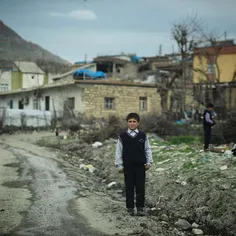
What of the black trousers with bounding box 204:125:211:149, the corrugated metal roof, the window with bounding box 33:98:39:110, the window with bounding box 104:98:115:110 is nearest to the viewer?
the black trousers with bounding box 204:125:211:149

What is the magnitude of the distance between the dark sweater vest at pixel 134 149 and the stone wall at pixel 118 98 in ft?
68.1

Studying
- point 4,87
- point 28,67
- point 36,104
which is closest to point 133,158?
point 36,104

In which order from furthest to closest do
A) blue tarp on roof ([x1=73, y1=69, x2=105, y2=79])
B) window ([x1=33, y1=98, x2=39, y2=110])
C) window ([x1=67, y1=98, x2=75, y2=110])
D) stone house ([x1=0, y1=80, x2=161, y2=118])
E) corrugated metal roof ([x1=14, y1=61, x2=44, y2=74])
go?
1. corrugated metal roof ([x1=14, y1=61, x2=44, y2=74])
2. window ([x1=33, y1=98, x2=39, y2=110])
3. blue tarp on roof ([x1=73, y1=69, x2=105, y2=79])
4. window ([x1=67, y1=98, x2=75, y2=110])
5. stone house ([x1=0, y1=80, x2=161, y2=118])

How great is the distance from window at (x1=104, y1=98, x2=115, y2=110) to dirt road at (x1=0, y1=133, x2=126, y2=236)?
684 inches

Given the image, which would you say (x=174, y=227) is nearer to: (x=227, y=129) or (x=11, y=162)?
(x=11, y=162)

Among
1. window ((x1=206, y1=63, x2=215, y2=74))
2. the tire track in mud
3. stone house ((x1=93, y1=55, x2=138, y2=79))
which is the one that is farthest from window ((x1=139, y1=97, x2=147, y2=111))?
the tire track in mud

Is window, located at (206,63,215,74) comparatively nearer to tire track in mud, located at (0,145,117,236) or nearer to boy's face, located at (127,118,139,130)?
tire track in mud, located at (0,145,117,236)

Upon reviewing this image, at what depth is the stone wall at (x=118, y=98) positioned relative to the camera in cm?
2790

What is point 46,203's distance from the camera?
21.8ft

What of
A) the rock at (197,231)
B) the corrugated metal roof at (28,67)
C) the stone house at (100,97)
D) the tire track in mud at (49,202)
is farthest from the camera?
the corrugated metal roof at (28,67)

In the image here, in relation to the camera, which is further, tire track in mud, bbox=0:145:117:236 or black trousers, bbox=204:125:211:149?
black trousers, bbox=204:125:211:149

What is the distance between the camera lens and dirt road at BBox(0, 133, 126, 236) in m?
5.15

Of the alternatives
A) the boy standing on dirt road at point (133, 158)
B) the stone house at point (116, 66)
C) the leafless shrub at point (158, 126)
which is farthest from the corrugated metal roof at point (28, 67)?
the boy standing on dirt road at point (133, 158)

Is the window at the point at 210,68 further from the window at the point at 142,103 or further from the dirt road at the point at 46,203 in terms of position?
the dirt road at the point at 46,203
